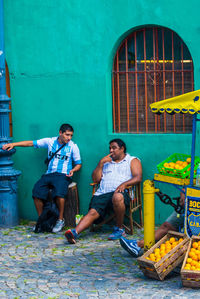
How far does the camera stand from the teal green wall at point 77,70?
7637 mm

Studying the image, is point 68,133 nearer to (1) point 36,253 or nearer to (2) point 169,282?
(1) point 36,253

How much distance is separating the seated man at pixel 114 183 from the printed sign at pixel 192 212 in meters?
1.52

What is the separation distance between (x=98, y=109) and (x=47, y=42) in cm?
134

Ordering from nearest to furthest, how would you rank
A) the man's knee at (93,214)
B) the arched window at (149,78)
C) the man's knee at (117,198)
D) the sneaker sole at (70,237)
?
the sneaker sole at (70,237)
the man's knee at (117,198)
the man's knee at (93,214)
the arched window at (149,78)

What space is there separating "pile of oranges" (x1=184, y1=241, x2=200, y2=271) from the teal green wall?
6.93 ft

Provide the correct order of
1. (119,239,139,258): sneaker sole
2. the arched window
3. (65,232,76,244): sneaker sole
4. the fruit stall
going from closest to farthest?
the fruit stall
(119,239,139,258): sneaker sole
(65,232,76,244): sneaker sole
the arched window

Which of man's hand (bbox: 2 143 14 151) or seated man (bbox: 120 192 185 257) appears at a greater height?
man's hand (bbox: 2 143 14 151)

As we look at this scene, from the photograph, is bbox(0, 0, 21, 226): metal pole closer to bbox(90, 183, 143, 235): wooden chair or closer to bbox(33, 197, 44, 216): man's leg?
bbox(33, 197, 44, 216): man's leg

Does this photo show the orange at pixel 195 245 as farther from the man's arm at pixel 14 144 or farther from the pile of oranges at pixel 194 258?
the man's arm at pixel 14 144

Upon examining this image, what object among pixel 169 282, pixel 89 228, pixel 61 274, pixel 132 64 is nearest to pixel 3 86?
pixel 132 64

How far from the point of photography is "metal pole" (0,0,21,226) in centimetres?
794

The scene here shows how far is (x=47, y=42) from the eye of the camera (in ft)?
27.4

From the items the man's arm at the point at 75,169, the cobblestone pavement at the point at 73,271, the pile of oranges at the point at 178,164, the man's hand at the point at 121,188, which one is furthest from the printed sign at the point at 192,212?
the man's arm at the point at 75,169

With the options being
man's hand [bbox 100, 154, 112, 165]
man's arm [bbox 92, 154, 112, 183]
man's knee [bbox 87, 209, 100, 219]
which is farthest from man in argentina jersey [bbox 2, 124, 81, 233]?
man's knee [bbox 87, 209, 100, 219]
